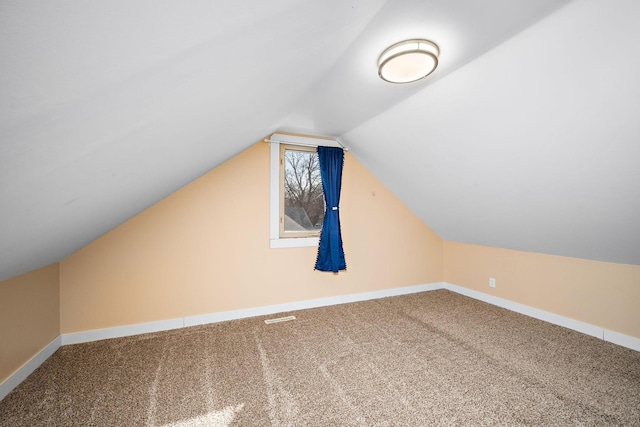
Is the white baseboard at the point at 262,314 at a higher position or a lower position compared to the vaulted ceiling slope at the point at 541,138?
lower

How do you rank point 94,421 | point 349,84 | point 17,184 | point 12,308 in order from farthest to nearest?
point 349,84, point 12,308, point 94,421, point 17,184

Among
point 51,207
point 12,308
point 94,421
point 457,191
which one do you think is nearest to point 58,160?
point 51,207

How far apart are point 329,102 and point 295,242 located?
1732mm

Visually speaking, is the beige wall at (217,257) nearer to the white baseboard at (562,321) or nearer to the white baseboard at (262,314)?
the white baseboard at (262,314)

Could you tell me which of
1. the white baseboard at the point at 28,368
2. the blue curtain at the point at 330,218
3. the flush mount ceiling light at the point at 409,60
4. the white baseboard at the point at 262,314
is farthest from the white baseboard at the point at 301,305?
the flush mount ceiling light at the point at 409,60

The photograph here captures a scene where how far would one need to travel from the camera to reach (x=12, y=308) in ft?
6.63

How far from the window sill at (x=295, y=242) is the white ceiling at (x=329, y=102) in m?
1.35

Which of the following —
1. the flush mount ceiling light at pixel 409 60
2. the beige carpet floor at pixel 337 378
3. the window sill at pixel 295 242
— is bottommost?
the beige carpet floor at pixel 337 378

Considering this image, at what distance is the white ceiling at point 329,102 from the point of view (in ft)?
2.14

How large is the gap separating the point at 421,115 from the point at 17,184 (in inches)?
100.0

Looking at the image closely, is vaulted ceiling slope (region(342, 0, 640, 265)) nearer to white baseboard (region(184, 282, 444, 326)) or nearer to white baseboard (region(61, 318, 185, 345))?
white baseboard (region(184, 282, 444, 326))

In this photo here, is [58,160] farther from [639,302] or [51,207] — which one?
[639,302]

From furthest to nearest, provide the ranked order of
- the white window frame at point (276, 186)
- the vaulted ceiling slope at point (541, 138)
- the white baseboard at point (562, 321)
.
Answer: the white window frame at point (276, 186), the white baseboard at point (562, 321), the vaulted ceiling slope at point (541, 138)

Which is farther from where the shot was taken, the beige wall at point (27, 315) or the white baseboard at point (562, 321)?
the white baseboard at point (562, 321)
